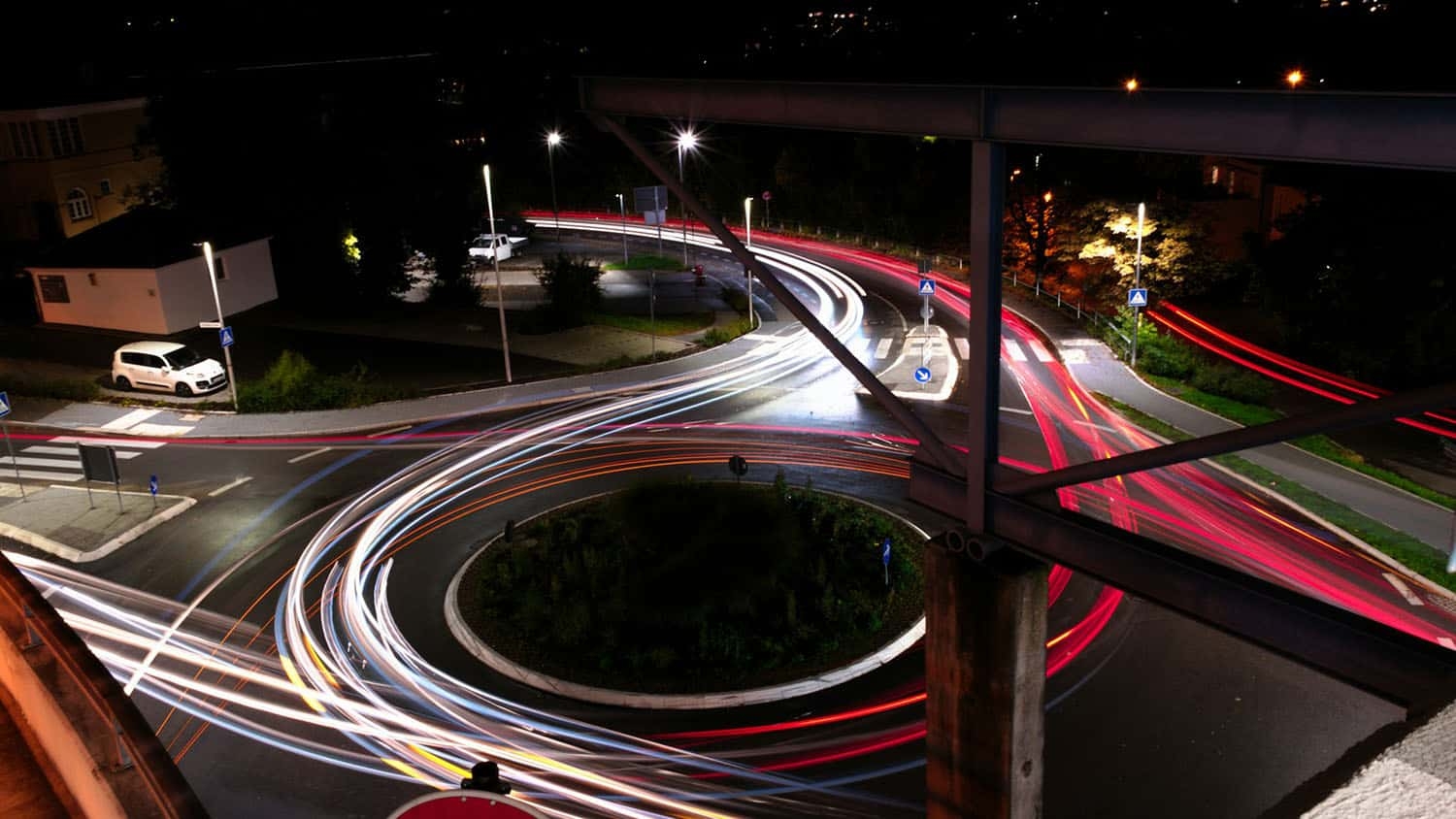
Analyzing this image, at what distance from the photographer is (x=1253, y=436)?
19.5 feet

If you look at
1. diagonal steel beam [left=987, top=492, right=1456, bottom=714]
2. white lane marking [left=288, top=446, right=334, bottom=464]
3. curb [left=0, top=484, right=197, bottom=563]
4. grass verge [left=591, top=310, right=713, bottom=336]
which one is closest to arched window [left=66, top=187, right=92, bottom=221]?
grass verge [left=591, top=310, right=713, bottom=336]

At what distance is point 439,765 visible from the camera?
1423 cm

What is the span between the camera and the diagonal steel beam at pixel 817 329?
7879 mm

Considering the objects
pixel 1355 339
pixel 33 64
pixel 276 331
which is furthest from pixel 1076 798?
pixel 33 64

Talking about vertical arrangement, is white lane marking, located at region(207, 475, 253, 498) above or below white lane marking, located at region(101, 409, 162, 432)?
below

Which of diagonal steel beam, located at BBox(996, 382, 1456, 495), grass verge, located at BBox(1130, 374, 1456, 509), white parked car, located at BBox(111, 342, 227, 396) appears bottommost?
grass verge, located at BBox(1130, 374, 1456, 509)

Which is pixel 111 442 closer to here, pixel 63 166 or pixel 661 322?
pixel 661 322

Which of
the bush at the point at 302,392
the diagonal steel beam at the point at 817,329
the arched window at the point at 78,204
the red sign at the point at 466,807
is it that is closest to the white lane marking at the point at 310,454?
the bush at the point at 302,392

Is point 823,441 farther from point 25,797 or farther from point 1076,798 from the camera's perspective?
point 25,797

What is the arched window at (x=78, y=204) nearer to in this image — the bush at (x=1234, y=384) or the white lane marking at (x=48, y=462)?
the white lane marking at (x=48, y=462)

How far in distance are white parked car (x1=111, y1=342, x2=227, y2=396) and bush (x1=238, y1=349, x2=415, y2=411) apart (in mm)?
1139

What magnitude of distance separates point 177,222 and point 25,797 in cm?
3912

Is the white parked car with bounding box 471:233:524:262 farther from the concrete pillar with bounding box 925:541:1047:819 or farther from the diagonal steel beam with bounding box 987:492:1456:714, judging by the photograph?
the diagonal steel beam with bounding box 987:492:1456:714

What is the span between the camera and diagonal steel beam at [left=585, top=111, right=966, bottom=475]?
310 inches
